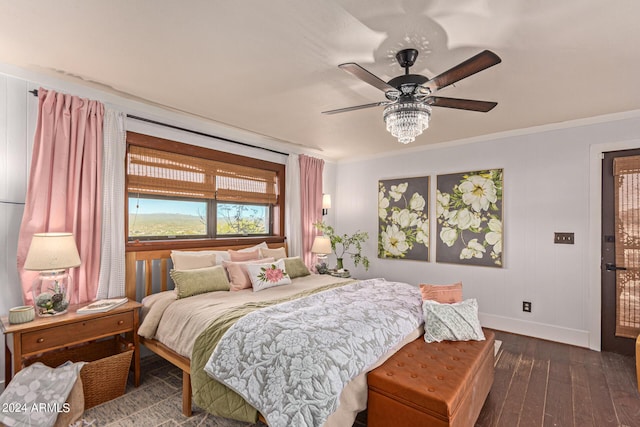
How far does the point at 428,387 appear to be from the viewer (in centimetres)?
169

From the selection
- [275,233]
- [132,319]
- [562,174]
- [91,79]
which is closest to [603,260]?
[562,174]

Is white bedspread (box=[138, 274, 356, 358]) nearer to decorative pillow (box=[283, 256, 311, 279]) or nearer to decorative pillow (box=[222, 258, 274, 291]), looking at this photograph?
decorative pillow (box=[222, 258, 274, 291])

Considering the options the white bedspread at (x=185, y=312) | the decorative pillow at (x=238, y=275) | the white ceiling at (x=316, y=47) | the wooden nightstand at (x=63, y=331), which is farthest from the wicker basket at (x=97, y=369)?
the white ceiling at (x=316, y=47)

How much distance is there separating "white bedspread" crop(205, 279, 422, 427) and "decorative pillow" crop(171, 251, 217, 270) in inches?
46.3

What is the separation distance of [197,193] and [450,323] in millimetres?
2927

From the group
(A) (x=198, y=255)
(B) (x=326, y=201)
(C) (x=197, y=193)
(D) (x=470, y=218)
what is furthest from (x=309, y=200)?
(D) (x=470, y=218)

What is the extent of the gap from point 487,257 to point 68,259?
443cm

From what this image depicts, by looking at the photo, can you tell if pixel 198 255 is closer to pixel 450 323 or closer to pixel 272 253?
pixel 272 253

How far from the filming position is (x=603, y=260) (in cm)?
337

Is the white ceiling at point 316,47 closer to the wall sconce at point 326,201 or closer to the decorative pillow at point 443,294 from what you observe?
the decorative pillow at point 443,294

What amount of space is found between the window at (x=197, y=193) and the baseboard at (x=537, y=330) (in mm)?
3110

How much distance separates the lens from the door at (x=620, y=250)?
10.5ft

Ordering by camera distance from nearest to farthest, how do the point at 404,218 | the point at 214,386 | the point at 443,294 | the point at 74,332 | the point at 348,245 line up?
1. the point at 214,386
2. the point at 74,332
3. the point at 443,294
4. the point at 404,218
5. the point at 348,245

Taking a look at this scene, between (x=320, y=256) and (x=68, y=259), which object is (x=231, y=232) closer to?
(x=320, y=256)
